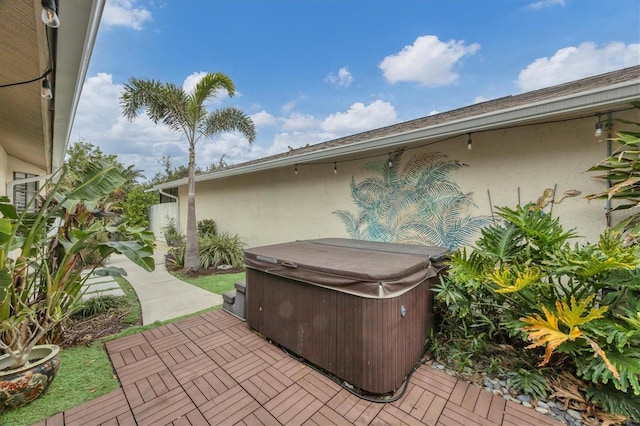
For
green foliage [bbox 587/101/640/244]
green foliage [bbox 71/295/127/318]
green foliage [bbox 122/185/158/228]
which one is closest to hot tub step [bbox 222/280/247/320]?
green foliage [bbox 71/295/127/318]

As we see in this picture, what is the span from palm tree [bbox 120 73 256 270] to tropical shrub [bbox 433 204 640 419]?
21.7 ft

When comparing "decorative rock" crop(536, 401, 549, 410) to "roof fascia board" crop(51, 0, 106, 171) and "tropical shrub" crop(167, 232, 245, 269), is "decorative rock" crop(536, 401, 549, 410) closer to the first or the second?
"roof fascia board" crop(51, 0, 106, 171)

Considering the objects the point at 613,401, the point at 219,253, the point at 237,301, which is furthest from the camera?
the point at 219,253

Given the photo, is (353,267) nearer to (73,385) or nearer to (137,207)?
(73,385)

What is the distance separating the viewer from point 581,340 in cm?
233

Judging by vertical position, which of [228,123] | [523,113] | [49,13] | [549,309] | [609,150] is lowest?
[549,309]

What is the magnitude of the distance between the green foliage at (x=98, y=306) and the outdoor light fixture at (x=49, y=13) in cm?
408

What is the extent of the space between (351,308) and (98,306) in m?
4.72

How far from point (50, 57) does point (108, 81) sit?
474cm

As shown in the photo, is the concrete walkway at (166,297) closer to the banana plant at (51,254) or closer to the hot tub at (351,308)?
the banana plant at (51,254)

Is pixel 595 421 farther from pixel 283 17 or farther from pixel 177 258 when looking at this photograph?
pixel 283 17

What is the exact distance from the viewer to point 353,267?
8.65 feet

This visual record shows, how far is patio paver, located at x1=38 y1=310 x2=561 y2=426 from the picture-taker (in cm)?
222

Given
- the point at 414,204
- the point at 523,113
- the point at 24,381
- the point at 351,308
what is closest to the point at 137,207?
the point at 24,381
